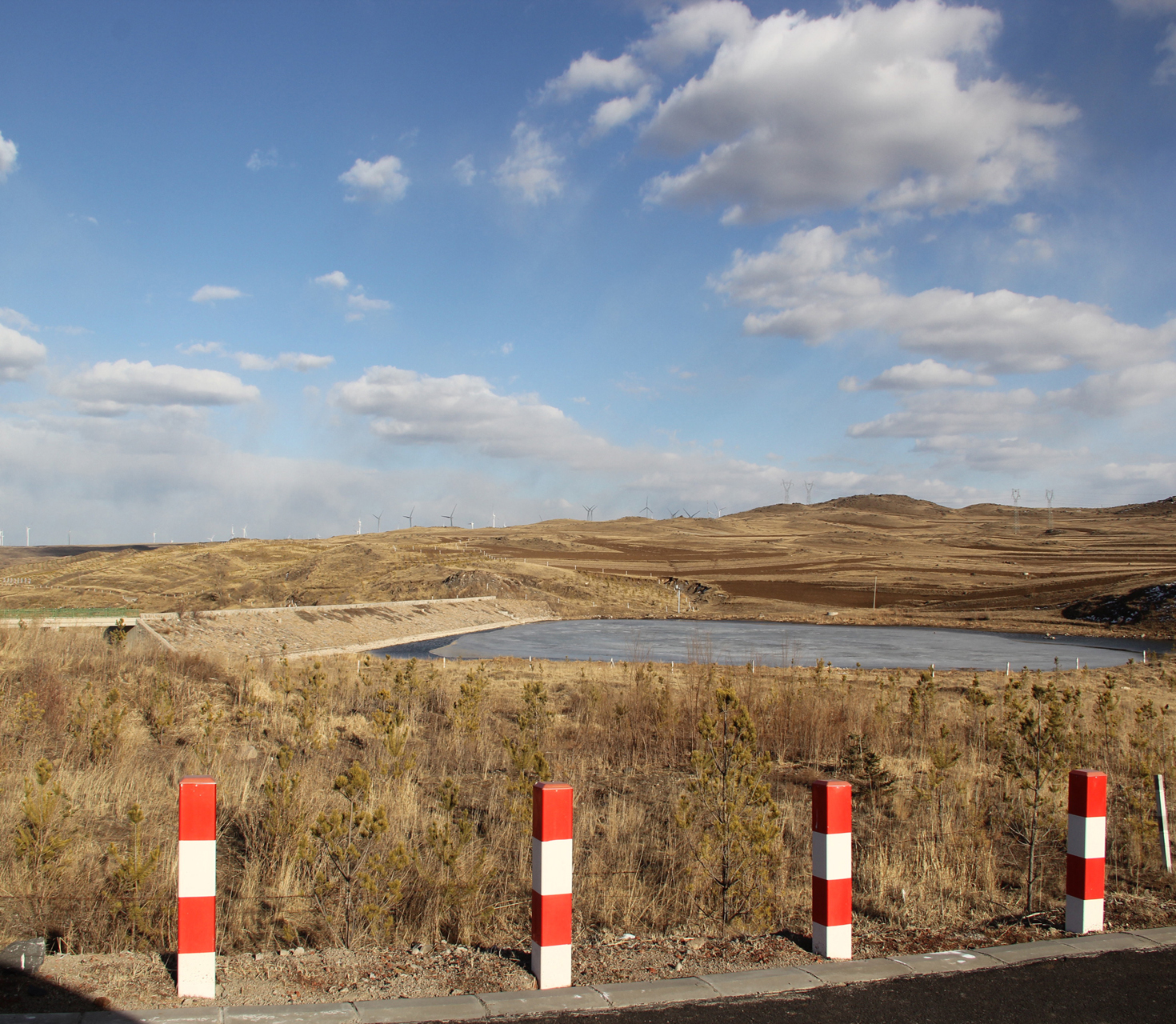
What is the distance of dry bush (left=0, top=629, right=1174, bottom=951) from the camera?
5.92 meters

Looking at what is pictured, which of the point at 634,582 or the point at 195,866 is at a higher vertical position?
the point at 195,866

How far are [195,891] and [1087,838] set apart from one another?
17.3 ft

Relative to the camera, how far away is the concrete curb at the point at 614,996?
3.93m

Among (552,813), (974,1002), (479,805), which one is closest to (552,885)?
(552,813)

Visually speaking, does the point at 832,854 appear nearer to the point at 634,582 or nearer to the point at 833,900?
the point at 833,900

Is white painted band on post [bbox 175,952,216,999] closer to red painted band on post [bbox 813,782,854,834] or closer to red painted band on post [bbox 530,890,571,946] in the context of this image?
red painted band on post [bbox 530,890,571,946]

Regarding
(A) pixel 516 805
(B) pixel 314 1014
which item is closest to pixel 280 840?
(A) pixel 516 805

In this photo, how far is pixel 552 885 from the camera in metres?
4.46

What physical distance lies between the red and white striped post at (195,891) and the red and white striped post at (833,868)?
128 inches

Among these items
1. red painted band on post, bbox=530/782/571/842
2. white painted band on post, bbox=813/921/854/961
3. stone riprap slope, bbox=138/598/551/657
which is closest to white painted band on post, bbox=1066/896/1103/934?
white painted band on post, bbox=813/921/854/961

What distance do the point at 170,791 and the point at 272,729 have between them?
174 inches

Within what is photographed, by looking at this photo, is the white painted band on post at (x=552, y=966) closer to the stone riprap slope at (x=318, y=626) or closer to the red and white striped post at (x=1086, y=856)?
the red and white striped post at (x=1086, y=856)

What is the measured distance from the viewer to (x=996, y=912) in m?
6.14

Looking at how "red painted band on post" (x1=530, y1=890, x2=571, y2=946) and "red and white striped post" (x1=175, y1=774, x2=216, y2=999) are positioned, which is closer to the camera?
"red and white striped post" (x1=175, y1=774, x2=216, y2=999)
